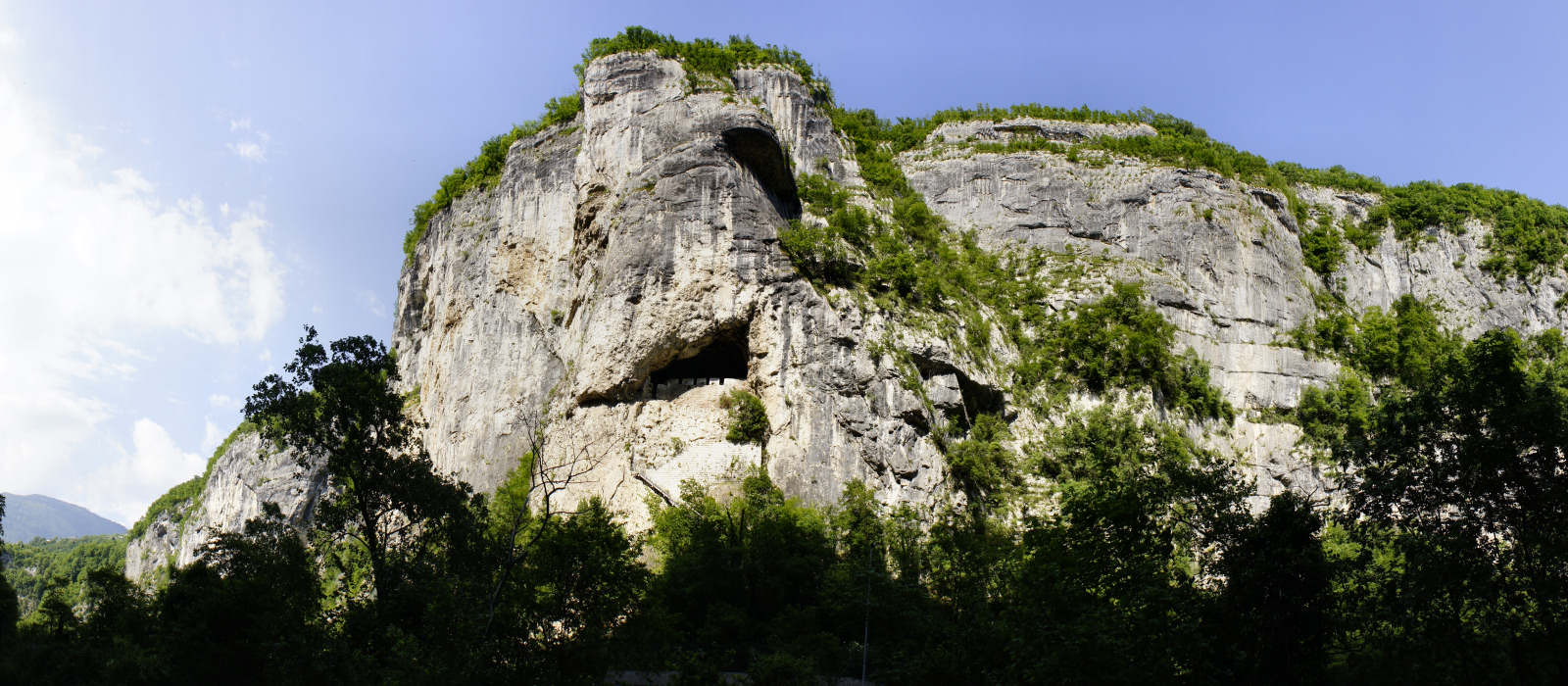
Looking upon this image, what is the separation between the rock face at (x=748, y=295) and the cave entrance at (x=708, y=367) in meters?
0.11

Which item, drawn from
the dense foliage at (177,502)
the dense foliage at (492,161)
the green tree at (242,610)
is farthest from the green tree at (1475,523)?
the dense foliage at (177,502)

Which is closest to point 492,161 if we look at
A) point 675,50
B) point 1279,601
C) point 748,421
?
point 675,50

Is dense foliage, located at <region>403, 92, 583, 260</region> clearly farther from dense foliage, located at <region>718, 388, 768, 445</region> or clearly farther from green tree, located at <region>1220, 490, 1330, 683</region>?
green tree, located at <region>1220, 490, 1330, 683</region>

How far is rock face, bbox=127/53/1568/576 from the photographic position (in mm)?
25688

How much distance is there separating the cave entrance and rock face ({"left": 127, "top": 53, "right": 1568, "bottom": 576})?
109 millimetres

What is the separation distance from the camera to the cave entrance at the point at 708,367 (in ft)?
89.2

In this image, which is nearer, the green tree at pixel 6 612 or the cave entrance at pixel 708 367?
the green tree at pixel 6 612

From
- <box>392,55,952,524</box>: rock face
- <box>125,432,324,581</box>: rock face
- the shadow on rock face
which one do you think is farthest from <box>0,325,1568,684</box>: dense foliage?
<box>125,432,324,581</box>: rock face

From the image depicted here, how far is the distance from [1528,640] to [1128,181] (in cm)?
2833

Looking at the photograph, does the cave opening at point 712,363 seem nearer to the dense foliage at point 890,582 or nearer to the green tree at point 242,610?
the dense foliage at point 890,582

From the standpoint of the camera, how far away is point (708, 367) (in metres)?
28.7

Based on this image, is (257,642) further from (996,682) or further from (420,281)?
(420,281)

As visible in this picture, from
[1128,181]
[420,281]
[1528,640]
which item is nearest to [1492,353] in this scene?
[1528,640]

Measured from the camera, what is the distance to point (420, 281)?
123 feet
